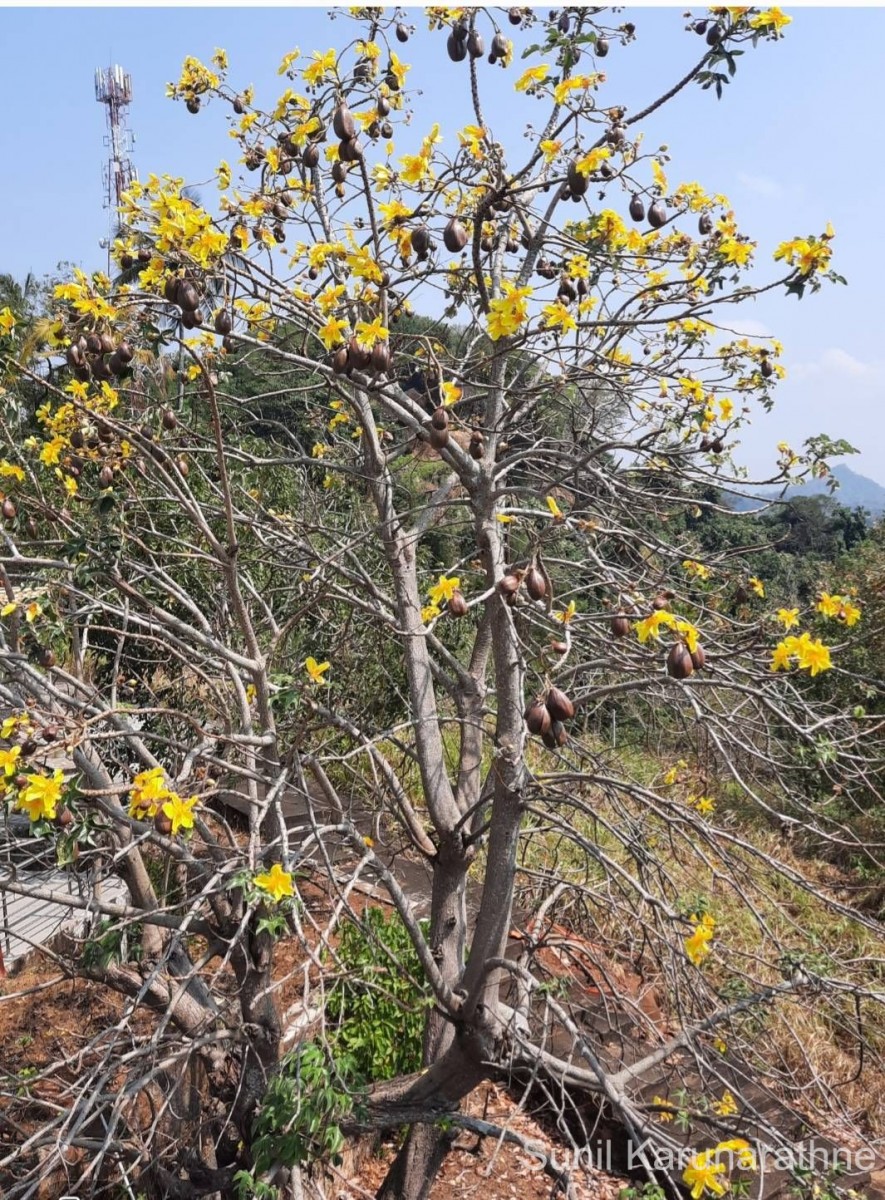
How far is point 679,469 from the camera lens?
2.33 meters

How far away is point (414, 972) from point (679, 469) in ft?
6.92

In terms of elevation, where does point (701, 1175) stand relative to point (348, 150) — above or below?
below

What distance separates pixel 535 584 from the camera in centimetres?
141

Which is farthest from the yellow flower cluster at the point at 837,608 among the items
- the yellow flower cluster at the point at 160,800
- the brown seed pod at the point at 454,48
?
the brown seed pod at the point at 454,48

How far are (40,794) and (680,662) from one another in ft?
3.66

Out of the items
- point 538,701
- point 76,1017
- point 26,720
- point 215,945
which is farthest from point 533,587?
point 76,1017

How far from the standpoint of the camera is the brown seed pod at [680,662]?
1316 millimetres

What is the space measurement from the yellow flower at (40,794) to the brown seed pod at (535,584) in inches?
35.3

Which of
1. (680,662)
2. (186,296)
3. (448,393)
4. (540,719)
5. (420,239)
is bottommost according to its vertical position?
(540,719)

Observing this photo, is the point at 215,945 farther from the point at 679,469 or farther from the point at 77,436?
the point at 679,469

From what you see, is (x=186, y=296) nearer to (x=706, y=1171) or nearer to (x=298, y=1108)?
(x=298, y=1108)

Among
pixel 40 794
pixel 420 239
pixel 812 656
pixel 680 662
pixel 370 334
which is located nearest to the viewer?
pixel 680 662

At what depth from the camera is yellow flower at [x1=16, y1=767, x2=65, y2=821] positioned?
1425mm

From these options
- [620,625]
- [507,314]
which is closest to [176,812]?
[620,625]
